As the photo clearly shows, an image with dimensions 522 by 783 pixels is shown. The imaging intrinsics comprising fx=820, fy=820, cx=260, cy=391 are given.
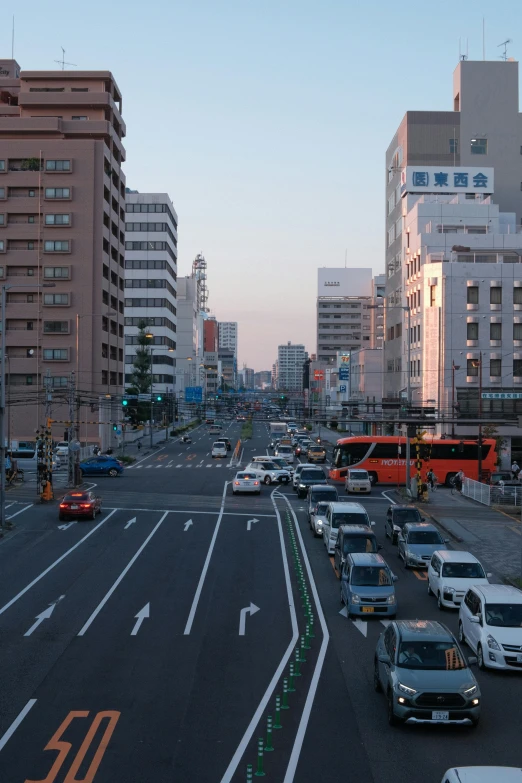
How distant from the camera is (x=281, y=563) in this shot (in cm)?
3042

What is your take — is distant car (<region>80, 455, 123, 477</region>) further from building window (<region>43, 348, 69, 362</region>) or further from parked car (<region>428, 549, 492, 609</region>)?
parked car (<region>428, 549, 492, 609</region>)

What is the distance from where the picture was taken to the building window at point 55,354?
81.1 meters

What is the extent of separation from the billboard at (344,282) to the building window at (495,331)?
11773 cm

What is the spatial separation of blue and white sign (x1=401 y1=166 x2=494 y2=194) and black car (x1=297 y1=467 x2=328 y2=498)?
1969 inches

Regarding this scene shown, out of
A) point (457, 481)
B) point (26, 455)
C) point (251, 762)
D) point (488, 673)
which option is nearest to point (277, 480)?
point (457, 481)

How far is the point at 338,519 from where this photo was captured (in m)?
33.1

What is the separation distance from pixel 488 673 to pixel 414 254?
226 ft

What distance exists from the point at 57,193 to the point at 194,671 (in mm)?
71600

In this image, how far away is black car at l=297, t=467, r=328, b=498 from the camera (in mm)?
50312

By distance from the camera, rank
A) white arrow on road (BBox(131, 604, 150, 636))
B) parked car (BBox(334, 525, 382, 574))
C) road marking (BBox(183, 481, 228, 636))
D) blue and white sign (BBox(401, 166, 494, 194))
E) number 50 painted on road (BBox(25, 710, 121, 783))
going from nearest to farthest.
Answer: number 50 painted on road (BBox(25, 710, 121, 783)), white arrow on road (BBox(131, 604, 150, 636)), road marking (BBox(183, 481, 228, 636)), parked car (BBox(334, 525, 382, 574)), blue and white sign (BBox(401, 166, 494, 194))

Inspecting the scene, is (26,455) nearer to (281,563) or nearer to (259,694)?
(281,563)

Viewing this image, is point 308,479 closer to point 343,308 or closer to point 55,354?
point 55,354

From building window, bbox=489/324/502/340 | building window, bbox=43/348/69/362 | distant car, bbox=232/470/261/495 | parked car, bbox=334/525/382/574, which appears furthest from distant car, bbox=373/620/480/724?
building window, bbox=43/348/69/362

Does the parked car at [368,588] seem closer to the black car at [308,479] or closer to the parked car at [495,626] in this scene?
the parked car at [495,626]
